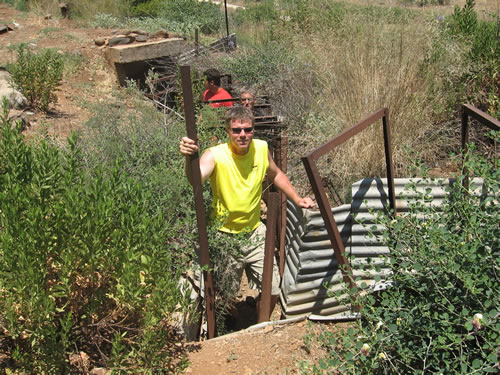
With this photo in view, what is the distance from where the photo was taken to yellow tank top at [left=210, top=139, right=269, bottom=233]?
3.97 m

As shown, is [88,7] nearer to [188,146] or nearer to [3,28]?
[3,28]

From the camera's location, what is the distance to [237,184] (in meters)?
4.02

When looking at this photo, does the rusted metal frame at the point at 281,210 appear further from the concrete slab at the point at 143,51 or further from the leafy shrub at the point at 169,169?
the concrete slab at the point at 143,51

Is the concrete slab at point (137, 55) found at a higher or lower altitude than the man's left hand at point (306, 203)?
higher

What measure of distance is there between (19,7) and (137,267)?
19.9 m

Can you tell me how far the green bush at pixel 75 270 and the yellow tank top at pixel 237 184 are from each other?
0.96 meters

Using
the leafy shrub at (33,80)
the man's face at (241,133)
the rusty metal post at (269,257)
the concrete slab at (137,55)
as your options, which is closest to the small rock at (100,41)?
the concrete slab at (137,55)

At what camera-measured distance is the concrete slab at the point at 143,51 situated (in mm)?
12047

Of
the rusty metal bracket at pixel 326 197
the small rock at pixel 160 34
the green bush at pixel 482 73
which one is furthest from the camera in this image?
the small rock at pixel 160 34

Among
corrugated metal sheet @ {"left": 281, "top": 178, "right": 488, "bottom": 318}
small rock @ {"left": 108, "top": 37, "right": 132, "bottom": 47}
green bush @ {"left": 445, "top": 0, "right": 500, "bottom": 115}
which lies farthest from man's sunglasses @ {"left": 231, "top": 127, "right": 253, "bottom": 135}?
small rock @ {"left": 108, "top": 37, "right": 132, "bottom": 47}

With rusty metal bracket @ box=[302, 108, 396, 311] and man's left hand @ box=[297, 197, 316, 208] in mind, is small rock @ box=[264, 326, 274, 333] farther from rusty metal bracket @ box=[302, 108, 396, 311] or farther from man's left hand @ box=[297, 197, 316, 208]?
man's left hand @ box=[297, 197, 316, 208]

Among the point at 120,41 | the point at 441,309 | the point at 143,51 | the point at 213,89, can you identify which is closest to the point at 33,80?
the point at 213,89

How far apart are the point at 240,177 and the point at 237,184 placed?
0.17 feet

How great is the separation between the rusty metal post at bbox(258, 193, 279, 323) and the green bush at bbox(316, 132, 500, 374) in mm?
845
